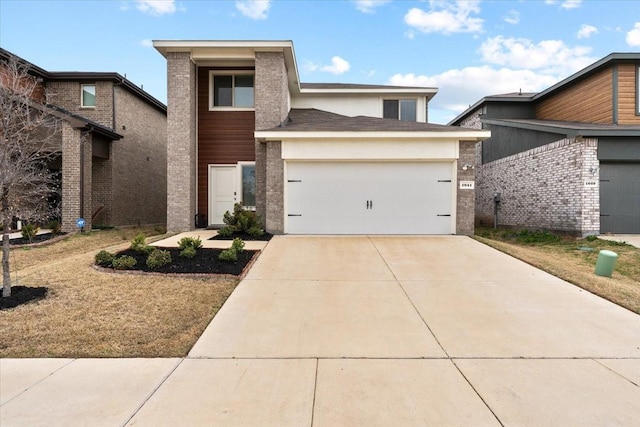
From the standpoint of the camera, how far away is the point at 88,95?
16.6 meters

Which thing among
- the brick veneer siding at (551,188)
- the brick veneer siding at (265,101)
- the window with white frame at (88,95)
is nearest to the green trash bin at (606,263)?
the brick veneer siding at (551,188)

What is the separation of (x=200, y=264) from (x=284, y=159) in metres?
5.26

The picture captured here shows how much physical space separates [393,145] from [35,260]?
32.8ft

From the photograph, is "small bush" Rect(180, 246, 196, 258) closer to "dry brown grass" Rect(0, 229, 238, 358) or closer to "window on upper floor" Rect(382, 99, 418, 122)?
"dry brown grass" Rect(0, 229, 238, 358)

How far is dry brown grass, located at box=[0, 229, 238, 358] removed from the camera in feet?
13.3

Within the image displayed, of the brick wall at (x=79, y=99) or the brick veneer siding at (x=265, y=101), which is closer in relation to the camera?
the brick veneer siding at (x=265, y=101)

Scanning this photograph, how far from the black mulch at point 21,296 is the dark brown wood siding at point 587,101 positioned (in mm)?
18065

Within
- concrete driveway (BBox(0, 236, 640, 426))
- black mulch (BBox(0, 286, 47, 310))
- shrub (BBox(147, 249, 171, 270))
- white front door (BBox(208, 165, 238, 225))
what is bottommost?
concrete driveway (BBox(0, 236, 640, 426))

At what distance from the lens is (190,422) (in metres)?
2.82

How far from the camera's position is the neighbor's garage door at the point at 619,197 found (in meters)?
12.3

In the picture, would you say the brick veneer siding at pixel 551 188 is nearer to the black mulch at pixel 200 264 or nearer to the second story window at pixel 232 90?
the black mulch at pixel 200 264

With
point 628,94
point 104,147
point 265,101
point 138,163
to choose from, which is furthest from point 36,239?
point 628,94

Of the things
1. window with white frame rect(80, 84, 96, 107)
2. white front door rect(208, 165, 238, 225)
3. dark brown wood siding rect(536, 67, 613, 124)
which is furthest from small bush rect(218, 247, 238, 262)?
dark brown wood siding rect(536, 67, 613, 124)

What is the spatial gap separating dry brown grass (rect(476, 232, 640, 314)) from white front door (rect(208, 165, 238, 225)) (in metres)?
8.37
